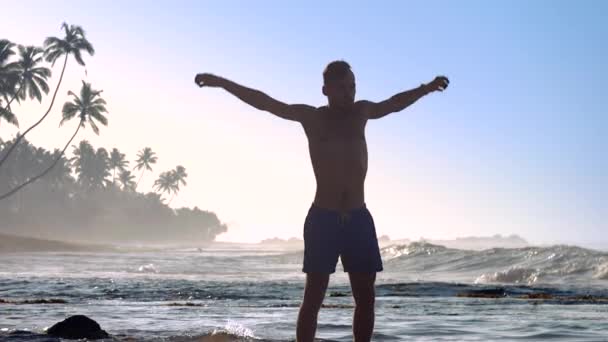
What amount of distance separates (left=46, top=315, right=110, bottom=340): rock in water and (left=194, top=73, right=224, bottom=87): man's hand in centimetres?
257

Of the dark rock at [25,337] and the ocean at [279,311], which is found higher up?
the ocean at [279,311]

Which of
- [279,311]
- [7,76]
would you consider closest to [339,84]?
[279,311]

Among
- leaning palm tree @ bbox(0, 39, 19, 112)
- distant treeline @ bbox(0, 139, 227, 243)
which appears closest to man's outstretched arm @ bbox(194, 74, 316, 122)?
leaning palm tree @ bbox(0, 39, 19, 112)

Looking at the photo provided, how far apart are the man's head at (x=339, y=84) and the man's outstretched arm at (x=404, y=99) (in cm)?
15

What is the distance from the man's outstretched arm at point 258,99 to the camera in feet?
15.9

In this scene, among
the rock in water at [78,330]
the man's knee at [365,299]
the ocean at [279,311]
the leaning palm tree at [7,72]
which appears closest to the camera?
the man's knee at [365,299]

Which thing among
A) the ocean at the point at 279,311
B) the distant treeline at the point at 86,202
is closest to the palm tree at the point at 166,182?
the distant treeline at the point at 86,202

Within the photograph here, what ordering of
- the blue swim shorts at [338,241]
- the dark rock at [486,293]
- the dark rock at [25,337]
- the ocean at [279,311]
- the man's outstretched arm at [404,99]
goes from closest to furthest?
the blue swim shorts at [338,241], the man's outstretched arm at [404,99], the dark rock at [25,337], the ocean at [279,311], the dark rock at [486,293]

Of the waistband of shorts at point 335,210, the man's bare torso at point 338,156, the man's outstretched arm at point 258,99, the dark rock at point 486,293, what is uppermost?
the man's outstretched arm at point 258,99

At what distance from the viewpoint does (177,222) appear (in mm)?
117875

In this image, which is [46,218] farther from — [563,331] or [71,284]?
[563,331]

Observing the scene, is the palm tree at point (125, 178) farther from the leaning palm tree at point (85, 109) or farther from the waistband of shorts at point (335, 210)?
the waistband of shorts at point (335, 210)

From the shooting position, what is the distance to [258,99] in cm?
485

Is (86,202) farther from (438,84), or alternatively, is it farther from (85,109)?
(438,84)
